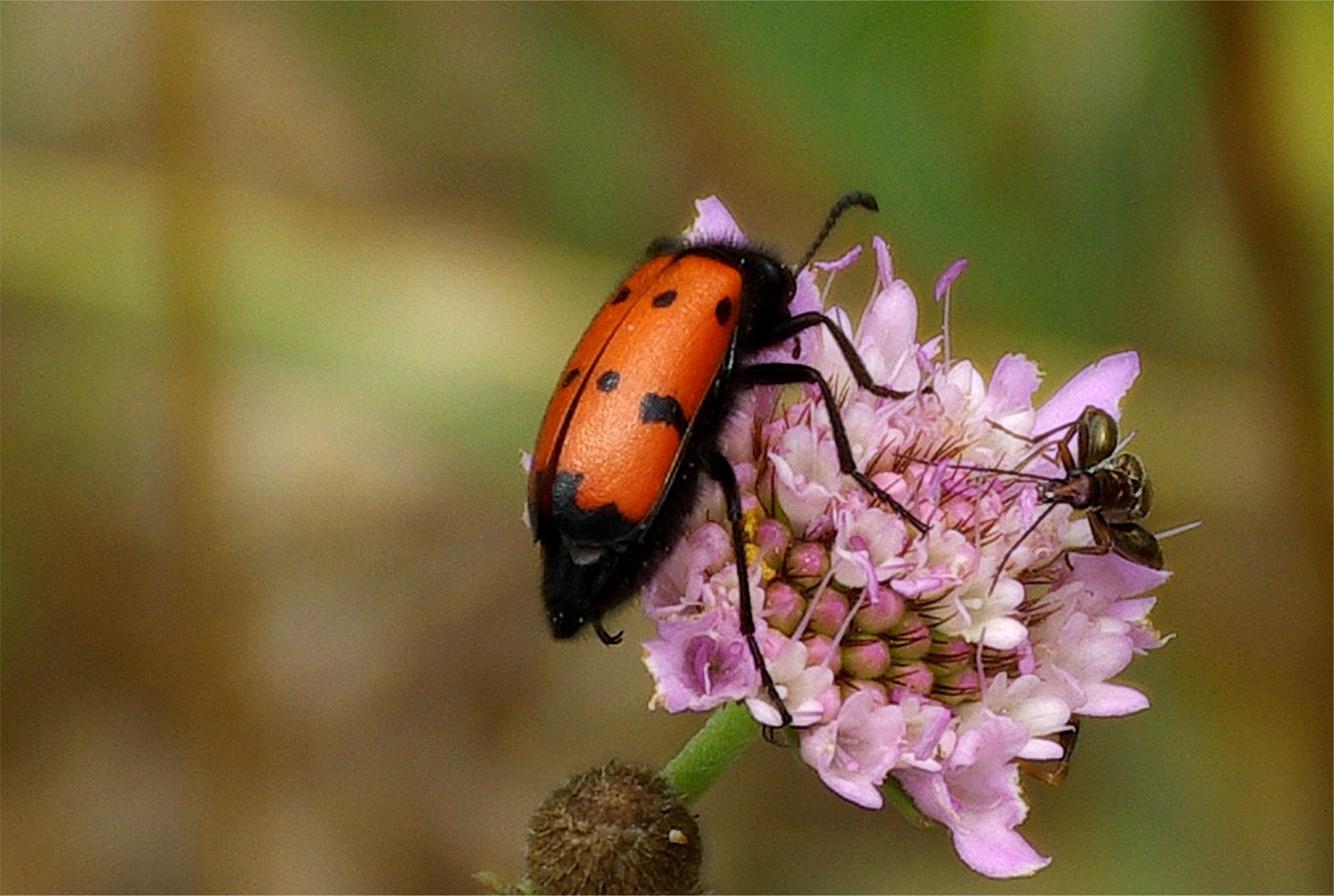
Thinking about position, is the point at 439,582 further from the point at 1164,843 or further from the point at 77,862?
the point at 1164,843

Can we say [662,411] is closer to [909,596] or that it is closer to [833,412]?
[833,412]

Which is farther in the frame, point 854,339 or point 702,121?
point 702,121

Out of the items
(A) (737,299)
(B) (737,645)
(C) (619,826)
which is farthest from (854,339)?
(C) (619,826)

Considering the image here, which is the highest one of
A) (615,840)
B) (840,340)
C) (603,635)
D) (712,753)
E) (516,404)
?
(516,404)

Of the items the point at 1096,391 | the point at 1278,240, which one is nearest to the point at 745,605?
the point at 1096,391

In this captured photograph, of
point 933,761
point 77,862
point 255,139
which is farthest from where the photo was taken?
point 255,139
